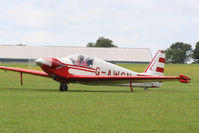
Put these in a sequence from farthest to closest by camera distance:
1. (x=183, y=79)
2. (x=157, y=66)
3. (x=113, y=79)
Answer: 1. (x=157, y=66)
2. (x=113, y=79)
3. (x=183, y=79)

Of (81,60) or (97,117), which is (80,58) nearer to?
(81,60)

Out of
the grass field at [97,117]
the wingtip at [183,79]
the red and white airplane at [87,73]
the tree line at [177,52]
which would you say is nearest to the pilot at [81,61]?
the red and white airplane at [87,73]

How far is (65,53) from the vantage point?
104 metres

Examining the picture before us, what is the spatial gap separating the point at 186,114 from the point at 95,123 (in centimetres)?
293

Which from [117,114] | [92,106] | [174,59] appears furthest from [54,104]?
[174,59]

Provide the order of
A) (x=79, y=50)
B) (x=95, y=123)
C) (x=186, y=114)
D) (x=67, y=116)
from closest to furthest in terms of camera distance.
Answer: (x=95, y=123), (x=67, y=116), (x=186, y=114), (x=79, y=50)

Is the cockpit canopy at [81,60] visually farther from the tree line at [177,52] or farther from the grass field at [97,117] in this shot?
the tree line at [177,52]

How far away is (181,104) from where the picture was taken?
1463 centimetres

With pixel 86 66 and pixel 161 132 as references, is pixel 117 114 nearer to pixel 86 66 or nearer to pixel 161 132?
pixel 161 132

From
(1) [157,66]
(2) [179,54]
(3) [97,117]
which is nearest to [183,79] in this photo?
(1) [157,66]

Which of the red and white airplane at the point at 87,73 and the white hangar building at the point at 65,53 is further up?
the red and white airplane at the point at 87,73

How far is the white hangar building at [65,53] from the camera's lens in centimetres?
10069

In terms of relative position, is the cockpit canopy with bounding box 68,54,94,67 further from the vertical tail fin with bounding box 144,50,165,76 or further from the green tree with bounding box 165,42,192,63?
the green tree with bounding box 165,42,192,63

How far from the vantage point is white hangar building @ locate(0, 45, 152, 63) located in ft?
330
